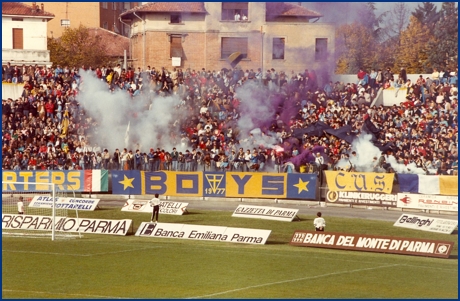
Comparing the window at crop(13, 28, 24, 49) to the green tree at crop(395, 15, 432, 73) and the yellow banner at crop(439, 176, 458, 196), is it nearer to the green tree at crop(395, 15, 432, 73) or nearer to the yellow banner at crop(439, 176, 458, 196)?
the green tree at crop(395, 15, 432, 73)

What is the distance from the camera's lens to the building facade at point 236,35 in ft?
133

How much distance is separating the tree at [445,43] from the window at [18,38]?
23547mm

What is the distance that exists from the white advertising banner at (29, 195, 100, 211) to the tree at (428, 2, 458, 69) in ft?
67.7

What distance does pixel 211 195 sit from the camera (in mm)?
39438

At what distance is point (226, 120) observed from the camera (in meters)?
43.8

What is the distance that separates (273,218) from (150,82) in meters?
14.5

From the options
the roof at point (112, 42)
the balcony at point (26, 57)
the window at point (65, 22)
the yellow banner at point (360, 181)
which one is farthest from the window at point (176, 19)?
the yellow banner at point (360, 181)

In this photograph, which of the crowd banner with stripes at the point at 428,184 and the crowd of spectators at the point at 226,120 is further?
the crowd of spectators at the point at 226,120

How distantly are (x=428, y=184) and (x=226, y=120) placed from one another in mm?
12887

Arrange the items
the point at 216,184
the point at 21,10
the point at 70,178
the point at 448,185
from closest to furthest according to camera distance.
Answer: the point at 448,185 → the point at 216,184 → the point at 70,178 → the point at 21,10

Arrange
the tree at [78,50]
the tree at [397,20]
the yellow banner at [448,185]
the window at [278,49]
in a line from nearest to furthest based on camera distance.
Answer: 1. the yellow banner at [448,185]
2. the window at [278,49]
3. the tree at [397,20]
4. the tree at [78,50]

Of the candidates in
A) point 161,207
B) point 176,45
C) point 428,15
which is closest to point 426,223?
point 161,207

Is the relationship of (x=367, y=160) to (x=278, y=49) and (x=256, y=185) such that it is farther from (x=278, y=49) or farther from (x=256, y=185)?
(x=278, y=49)

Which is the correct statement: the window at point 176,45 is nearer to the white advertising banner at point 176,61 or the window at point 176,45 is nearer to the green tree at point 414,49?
the white advertising banner at point 176,61
